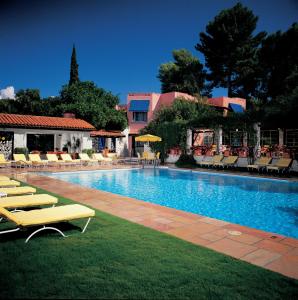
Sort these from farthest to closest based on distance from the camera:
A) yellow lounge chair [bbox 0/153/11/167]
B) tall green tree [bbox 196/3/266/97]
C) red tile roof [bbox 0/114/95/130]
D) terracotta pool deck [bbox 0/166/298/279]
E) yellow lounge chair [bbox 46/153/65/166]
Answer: tall green tree [bbox 196/3/266/97], red tile roof [bbox 0/114/95/130], yellow lounge chair [bbox 46/153/65/166], yellow lounge chair [bbox 0/153/11/167], terracotta pool deck [bbox 0/166/298/279]

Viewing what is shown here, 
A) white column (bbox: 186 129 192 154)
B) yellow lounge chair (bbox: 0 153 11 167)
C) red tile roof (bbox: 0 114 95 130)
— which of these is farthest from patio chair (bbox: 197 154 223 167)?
yellow lounge chair (bbox: 0 153 11 167)

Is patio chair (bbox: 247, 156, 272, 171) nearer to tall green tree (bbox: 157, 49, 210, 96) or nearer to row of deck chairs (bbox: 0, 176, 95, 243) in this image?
row of deck chairs (bbox: 0, 176, 95, 243)

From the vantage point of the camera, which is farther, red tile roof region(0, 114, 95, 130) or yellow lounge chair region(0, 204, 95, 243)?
red tile roof region(0, 114, 95, 130)

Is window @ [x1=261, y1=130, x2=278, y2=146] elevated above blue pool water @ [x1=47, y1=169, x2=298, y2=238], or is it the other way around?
window @ [x1=261, y1=130, x2=278, y2=146]

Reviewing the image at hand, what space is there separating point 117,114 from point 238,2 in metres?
23.5

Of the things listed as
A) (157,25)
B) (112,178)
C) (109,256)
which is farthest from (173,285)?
(157,25)

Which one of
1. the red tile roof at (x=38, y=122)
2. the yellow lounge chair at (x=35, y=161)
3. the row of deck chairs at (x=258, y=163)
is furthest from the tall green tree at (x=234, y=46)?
the yellow lounge chair at (x=35, y=161)

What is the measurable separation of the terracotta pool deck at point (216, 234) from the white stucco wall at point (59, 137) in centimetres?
1470

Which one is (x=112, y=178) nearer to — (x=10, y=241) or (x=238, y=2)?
(x=10, y=241)

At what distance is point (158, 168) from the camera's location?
827 inches

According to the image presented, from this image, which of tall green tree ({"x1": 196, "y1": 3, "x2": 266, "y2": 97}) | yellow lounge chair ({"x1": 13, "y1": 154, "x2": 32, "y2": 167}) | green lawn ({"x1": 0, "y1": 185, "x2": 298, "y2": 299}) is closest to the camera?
green lawn ({"x1": 0, "y1": 185, "x2": 298, "y2": 299})

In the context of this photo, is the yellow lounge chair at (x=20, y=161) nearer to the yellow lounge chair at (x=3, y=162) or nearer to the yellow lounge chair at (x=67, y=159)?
the yellow lounge chair at (x=3, y=162)

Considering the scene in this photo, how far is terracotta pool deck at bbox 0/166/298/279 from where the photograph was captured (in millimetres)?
4234

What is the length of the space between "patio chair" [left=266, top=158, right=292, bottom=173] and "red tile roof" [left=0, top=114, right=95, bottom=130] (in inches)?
589
